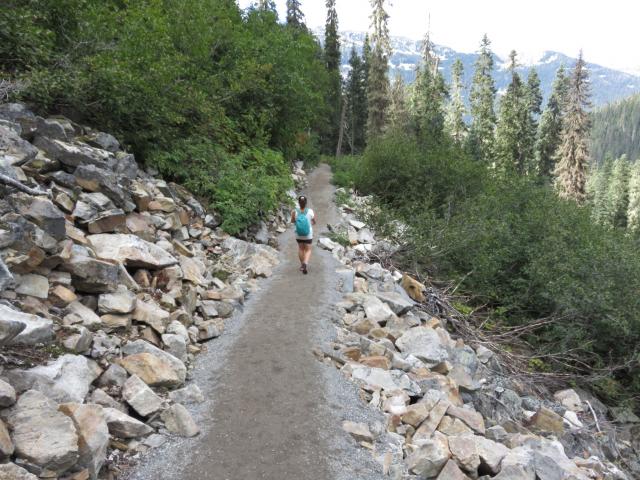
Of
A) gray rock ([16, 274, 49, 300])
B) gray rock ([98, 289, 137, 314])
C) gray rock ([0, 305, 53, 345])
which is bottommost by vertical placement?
gray rock ([98, 289, 137, 314])

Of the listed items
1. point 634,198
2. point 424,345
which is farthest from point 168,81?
point 634,198

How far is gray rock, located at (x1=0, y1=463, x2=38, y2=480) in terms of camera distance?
3.16m

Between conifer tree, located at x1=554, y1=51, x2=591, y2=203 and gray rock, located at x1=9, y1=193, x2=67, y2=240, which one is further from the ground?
conifer tree, located at x1=554, y1=51, x2=591, y2=203

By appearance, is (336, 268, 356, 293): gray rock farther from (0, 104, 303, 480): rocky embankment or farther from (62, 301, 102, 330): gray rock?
(62, 301, 102, 330): gray rock

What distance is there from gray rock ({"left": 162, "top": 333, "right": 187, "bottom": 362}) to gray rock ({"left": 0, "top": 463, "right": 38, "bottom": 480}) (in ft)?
10.2

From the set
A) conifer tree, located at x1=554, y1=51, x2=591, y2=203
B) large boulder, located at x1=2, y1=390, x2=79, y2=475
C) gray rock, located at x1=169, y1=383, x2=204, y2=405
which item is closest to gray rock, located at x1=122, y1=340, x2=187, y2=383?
gray rock, located at x1=169, y1=383, x2=204, y2=405

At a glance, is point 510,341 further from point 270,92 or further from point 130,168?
point 270,92

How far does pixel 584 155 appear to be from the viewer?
38.9 meters

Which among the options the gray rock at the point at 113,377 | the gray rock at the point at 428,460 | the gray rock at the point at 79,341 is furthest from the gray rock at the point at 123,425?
the gray rock at the point at 428,460

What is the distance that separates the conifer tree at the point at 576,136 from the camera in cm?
3889

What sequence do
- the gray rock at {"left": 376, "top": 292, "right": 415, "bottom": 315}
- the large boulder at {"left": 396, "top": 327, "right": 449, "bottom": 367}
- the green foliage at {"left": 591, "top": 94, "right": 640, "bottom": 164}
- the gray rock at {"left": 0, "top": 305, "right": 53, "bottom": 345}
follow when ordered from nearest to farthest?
the gray rock at {"left": 0, "top": 305, "right": 53, "bottom": 345} < the large boulder at {"left": 396, "top": 327, "right": 449, "bottom": 367} < the gray rock at {"left": 376, "top": 292, "right": 415, "bottom": 315} < the green foliage at {"left": 591, "top": 94, "right": 640, "bottom": 164}

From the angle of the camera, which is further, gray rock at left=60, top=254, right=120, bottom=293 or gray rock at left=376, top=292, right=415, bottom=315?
gray rock at left=376, top=292, right=415, bottom=315

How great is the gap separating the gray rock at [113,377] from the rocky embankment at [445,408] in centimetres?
287

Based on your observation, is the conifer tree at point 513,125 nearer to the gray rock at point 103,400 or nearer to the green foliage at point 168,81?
the green foliage at point 168,81
